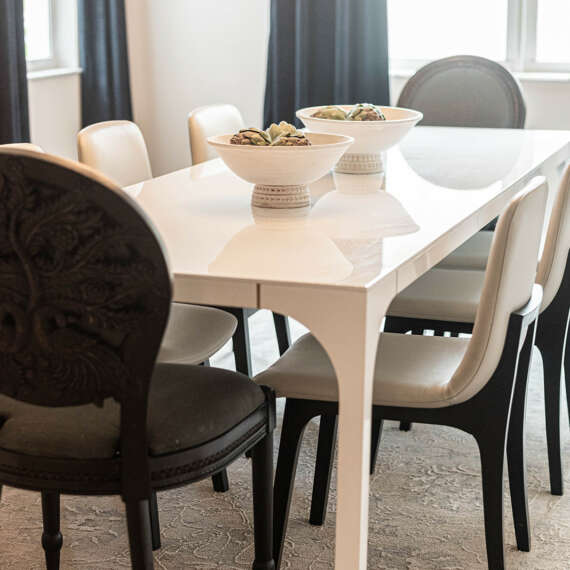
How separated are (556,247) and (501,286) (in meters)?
0.52

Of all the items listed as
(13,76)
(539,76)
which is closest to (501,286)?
(13,76)

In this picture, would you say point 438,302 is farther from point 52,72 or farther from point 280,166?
point 52,72

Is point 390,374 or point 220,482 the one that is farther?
point 220,482

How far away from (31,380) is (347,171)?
1.23 m

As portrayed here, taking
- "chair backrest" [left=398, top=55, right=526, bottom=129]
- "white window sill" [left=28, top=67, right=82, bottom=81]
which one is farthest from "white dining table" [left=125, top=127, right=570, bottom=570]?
"white window sill" [left=28, top=67, right=82, bottom=81]

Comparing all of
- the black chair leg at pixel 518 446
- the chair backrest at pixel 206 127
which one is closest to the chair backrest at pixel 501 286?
the black chair leg at pixel 518 446

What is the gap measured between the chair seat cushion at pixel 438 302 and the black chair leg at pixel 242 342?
44 centimetres

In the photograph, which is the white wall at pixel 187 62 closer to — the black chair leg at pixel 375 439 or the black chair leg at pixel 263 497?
the black chair leg at pixel 375 439

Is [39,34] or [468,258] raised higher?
[39,34]

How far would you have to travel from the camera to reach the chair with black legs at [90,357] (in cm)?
127

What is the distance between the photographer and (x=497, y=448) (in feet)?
5.72

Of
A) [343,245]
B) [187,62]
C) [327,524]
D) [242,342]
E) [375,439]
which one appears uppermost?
[187,62]

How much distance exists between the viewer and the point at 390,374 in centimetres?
175

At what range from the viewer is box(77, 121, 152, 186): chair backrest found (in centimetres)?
243
